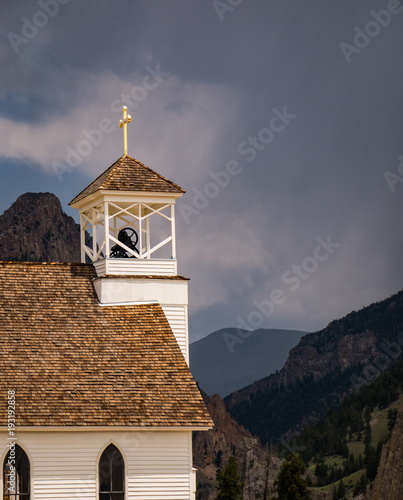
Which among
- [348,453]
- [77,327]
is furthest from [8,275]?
[348,453]

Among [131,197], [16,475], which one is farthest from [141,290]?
[16,475]

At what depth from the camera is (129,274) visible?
3441cm

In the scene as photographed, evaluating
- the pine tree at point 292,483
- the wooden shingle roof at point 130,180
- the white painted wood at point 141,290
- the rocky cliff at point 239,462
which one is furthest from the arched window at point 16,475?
the rocky cliff at point 239,462

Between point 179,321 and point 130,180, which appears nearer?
point 179,321

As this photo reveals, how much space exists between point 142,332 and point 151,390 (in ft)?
8.75

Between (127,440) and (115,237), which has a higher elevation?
(115,237)

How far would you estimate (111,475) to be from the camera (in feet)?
97.1

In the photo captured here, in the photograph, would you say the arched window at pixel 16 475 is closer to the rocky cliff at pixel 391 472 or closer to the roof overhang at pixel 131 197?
the roof overhang at pixel 131 197

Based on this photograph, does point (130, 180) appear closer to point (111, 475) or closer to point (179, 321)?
point (179, 321)

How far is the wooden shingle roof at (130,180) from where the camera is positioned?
35.0 metres

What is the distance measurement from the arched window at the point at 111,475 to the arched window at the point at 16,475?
2316 mm

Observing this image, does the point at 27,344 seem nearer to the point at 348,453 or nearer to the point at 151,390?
the point at 151,390

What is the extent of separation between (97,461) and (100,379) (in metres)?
2.62

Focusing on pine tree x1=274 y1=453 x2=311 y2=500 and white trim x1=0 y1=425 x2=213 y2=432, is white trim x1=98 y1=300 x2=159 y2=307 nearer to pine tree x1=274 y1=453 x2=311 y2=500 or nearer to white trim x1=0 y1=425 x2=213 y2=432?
white trim x1=0 y1=425 x2=213 y2=432
